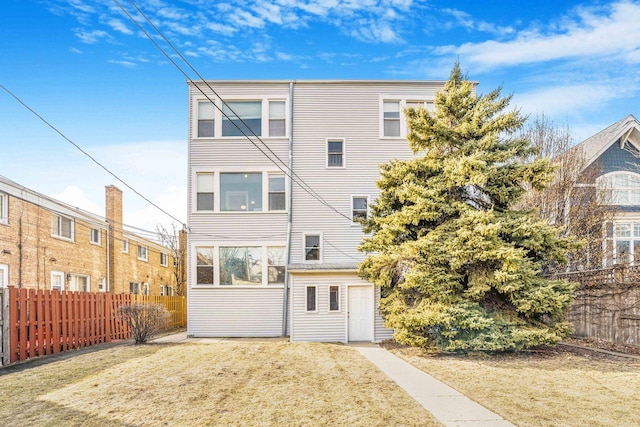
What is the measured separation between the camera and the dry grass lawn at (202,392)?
6.20 metres

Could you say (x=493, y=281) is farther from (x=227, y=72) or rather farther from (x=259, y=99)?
(x=227, y=72)

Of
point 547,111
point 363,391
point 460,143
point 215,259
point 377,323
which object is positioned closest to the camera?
point 363,391

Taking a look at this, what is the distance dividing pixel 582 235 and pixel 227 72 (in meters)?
15.9

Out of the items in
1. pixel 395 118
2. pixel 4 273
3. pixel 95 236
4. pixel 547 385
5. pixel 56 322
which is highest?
pixel 395 118

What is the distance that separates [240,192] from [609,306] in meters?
13.0

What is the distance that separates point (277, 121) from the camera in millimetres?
18562

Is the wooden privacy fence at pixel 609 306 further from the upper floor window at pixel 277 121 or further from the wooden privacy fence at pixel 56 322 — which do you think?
the wooden privacy fence at pixel 56 322

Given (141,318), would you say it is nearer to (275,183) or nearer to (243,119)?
(275,183)

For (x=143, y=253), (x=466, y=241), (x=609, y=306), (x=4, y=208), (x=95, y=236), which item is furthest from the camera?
(x=143, y=253)

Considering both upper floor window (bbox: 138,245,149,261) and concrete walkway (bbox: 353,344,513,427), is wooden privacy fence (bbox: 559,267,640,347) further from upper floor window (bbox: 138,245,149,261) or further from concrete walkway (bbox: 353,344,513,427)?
upper floor window (bbox: 138,245,149,261)

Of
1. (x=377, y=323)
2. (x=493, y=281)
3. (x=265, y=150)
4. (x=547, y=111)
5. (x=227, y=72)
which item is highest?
(x=227, y=72)

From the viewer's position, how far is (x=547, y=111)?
20219 mm

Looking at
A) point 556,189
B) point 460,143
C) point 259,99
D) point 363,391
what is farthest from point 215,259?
point 556,189

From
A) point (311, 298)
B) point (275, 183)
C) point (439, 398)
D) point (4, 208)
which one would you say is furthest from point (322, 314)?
point (4, 208)
